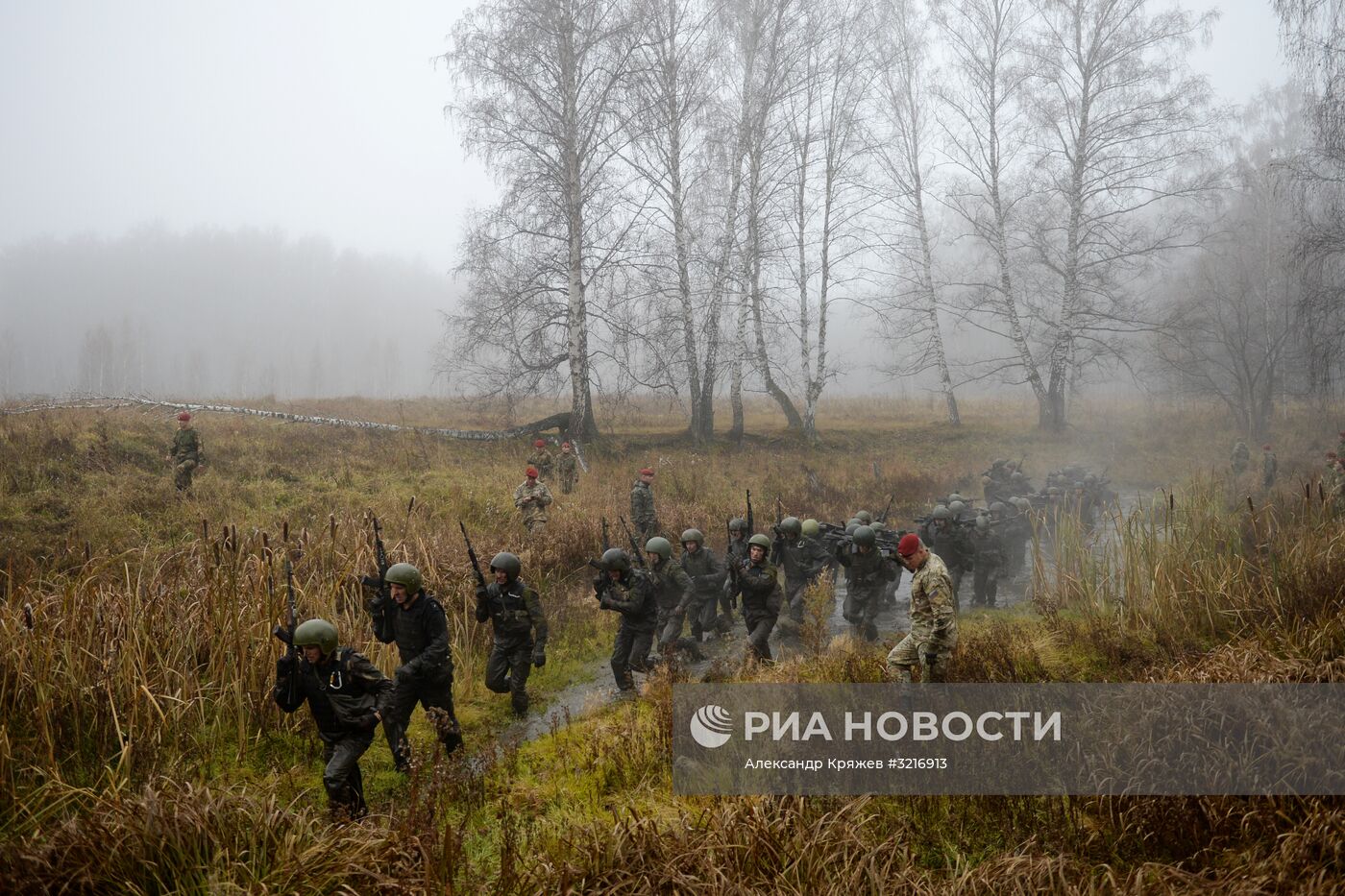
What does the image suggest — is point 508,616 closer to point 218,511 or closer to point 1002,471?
point 218,511

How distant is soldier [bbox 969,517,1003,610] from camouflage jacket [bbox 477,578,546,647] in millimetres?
6359

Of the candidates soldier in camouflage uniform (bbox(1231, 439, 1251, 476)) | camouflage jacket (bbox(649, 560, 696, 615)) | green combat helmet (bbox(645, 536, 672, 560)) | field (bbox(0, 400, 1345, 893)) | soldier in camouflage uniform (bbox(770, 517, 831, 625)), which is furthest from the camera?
soldier in camouflage uniform (bbox(1231, 439, 1251, 476))

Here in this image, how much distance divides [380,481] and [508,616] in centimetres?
698

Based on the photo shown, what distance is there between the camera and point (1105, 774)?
4215 mm

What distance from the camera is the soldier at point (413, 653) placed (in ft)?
17.3

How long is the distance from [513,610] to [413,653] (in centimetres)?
111

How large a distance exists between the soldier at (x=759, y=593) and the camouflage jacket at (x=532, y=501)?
3.85 meters

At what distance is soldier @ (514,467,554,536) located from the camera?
10.4m

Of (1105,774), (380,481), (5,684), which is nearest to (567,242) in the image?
(380,481)

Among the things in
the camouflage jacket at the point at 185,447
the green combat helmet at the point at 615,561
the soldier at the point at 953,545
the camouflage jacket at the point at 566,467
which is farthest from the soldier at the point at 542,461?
the soldier at the point at 953,545

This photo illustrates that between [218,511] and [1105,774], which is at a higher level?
[218,511]

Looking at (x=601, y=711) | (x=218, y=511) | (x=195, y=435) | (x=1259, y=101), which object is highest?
(x=1259, y=101)

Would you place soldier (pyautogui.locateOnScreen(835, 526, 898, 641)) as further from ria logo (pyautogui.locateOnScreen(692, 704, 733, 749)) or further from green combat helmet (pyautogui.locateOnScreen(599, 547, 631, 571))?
ria logo (pyautogui.locateOnScreen(692, 704, 733, 749))

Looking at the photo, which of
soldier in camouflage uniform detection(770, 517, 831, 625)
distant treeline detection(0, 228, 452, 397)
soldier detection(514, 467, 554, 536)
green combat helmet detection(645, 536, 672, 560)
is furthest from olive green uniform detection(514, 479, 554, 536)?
distant treeline detection(0, 228, 452, 397)
